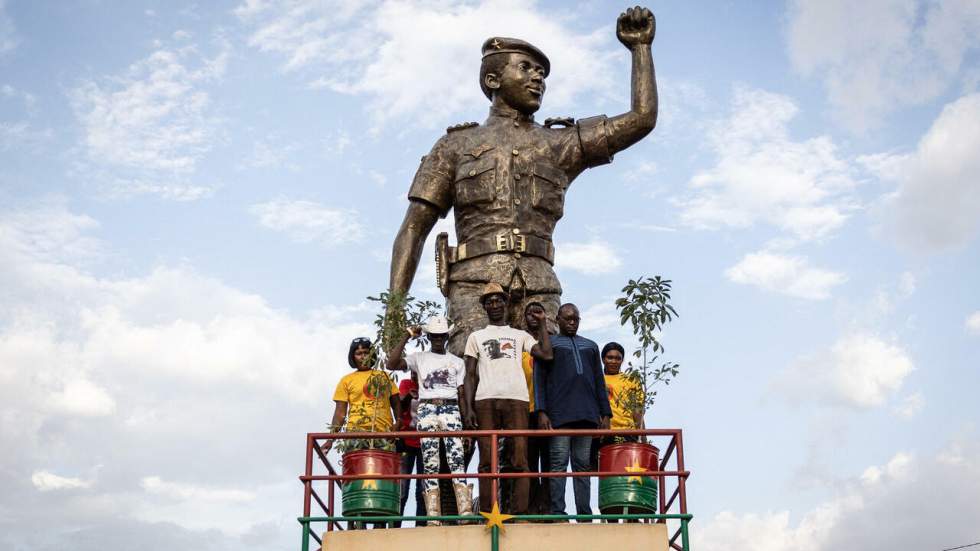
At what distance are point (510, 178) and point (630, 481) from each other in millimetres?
4073

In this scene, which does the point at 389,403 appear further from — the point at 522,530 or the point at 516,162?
the point at 516,162

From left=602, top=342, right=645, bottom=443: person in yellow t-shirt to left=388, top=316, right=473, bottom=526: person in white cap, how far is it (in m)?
1.26

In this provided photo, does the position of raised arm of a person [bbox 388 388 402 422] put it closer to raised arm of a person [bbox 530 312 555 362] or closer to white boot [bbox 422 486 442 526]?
white boot [bbox 422 486 442 526]

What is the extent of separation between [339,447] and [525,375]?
1671 mm

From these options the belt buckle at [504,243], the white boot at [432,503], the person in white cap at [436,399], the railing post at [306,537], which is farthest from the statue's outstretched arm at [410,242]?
the railing post at [306,537]

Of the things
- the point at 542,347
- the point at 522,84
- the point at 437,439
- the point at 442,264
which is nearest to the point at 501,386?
the point at 542,347

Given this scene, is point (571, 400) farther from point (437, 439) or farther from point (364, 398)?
point (364, 398)

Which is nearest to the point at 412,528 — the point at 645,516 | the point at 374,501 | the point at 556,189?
the point at 374,501

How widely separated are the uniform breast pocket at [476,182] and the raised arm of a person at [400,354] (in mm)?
2425

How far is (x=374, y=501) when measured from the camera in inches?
382

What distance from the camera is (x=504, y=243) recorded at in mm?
12500

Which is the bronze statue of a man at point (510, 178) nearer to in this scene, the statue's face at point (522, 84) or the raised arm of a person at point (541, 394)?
the statue's face at point (522, 84)

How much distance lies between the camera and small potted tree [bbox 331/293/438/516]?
31.9ft

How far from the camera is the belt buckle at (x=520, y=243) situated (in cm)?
1247
